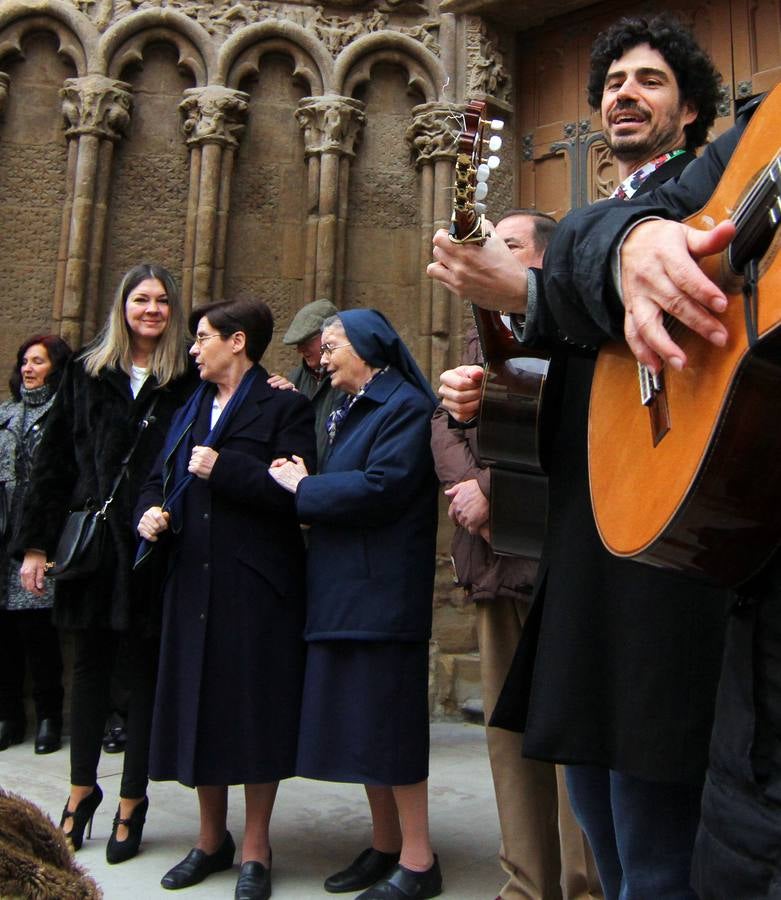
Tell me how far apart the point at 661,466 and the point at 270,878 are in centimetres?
232

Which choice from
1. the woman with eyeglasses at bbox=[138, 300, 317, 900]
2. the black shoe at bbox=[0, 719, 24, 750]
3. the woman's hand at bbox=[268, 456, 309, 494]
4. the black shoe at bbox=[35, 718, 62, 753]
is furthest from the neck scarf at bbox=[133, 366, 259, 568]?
the black shoe at bbox=[0, 719, 24, 750]

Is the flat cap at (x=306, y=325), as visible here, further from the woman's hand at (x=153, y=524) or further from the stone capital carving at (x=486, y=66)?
the stone capital carving at (x=486, y=66)

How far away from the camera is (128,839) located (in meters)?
3.12

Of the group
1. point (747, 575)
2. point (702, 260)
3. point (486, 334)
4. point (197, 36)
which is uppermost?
point (197, 36)

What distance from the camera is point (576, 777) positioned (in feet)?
5.50

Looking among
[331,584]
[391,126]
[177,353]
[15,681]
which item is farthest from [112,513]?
[391,126]

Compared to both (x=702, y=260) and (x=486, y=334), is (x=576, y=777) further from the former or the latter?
(x=702, y=260)

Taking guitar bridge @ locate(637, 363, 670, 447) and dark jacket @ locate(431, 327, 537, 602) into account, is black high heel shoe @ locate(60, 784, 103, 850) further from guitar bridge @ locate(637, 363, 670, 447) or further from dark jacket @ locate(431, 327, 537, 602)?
guitar bridge @ locate(637, 363, 670, 447)

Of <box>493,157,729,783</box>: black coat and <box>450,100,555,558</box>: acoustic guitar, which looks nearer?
<box>493,157,729,783</box>: black coat

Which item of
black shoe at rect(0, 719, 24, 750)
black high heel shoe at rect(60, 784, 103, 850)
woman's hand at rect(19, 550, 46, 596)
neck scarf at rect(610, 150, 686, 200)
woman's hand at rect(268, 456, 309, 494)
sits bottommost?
black high heel shoe at rect(60, 784, 103, 850)

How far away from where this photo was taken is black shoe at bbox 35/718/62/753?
4.44 meters

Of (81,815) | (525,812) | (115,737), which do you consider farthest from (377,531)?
(115,737)

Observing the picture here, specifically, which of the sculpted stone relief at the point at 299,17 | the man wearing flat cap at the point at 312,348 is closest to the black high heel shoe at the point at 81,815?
the man wearing flat cap at the point at 312,348

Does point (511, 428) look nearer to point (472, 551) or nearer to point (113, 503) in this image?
point (472, 551)
